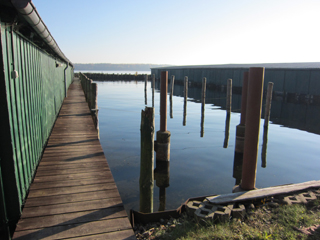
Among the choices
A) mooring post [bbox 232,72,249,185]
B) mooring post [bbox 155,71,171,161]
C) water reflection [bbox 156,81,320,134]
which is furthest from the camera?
water reflection [bbox 156,81,320,134]

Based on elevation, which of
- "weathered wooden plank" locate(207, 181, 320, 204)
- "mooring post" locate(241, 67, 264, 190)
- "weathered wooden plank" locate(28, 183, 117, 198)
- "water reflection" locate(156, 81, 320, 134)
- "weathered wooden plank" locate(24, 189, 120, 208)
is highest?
"mooring post" locate(241, 67, 264, 190)

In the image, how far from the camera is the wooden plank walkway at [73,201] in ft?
10.5

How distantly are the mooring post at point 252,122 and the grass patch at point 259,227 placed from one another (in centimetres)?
72

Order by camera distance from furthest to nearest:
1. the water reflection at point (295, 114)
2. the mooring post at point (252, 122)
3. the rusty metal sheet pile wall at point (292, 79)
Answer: the rusty metal sheet pile wall at point (292, 79) → the water reflection at point (295, 114) → the mooring post at point (252, 122)

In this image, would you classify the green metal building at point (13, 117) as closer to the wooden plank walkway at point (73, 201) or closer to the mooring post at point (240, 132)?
the wooden plank walkway at point (73, 201)

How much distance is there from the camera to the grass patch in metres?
3.68

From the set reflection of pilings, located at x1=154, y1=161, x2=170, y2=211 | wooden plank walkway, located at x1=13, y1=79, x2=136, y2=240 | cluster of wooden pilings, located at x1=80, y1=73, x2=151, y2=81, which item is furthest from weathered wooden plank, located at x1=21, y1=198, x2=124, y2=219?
cluster of wooden pilings, located at x1=80, y1=73, x2=151, y2=81

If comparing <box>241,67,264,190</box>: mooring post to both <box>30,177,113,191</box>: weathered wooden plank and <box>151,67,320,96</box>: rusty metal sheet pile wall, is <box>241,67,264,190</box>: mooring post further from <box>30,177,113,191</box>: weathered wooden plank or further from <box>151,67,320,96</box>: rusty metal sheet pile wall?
<box>151,67,320,96</box>: rusty metal sheet pile wall

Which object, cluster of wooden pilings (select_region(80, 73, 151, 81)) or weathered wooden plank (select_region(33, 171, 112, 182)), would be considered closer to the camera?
weathered wooden plank (select_region(33, 171, 112, 182))

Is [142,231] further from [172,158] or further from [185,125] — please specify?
[185,125]

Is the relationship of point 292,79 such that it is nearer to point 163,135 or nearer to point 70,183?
point 163,135

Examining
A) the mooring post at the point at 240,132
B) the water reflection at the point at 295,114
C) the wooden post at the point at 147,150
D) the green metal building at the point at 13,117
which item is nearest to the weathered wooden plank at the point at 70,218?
the green metal building at the point at 13,117

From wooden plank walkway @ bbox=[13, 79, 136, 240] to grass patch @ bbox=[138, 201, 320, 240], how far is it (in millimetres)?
859

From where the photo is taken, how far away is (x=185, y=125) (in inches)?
662
